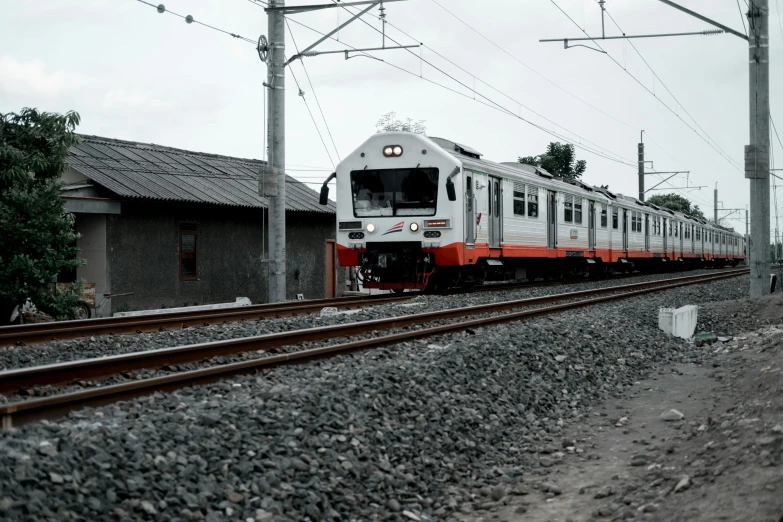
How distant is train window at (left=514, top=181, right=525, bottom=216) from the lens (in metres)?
19.3

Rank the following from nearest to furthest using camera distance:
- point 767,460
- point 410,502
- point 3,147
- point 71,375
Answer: point 767,460
point 410,502
point 71,375
point 3,147

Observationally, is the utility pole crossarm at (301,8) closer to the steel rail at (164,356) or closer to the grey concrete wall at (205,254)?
the grey concrete wall at (205,254)

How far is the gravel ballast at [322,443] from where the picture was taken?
4203 millimetres

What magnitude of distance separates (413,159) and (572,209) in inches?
344

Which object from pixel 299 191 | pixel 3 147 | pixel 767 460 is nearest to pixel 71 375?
pixel 767 460

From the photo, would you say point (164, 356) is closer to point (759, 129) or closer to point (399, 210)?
point (399, 210)

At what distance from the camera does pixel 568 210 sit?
23.4 meters

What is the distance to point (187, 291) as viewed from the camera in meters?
20.9

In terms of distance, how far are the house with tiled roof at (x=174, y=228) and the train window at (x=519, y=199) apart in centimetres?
582

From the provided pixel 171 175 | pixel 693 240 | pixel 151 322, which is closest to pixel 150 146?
pixel 171 175

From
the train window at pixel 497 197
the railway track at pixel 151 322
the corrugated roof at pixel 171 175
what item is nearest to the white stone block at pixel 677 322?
the railway track at pixel 151 322

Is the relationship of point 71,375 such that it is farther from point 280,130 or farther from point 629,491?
point 280,130

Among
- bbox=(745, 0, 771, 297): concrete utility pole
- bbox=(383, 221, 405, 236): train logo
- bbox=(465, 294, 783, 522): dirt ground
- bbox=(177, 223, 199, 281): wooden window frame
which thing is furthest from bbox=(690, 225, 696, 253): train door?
bbox=(465, 294, 783, 522): dirt ground

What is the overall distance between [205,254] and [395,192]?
691 centimetres
